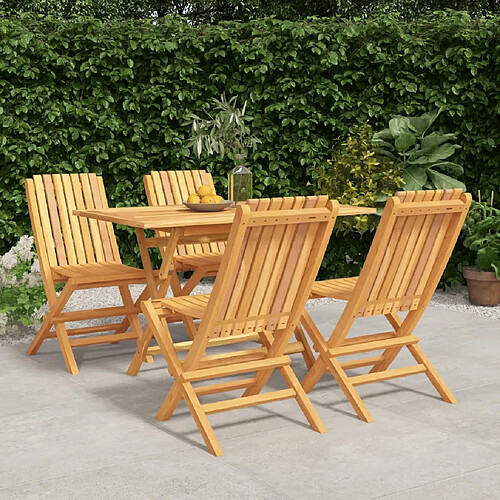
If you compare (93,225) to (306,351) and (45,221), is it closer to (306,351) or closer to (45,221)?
(45,221)

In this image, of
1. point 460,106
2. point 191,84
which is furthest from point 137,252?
point 460,106

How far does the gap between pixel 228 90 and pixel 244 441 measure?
457 centimetres

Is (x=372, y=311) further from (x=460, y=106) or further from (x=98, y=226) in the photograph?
(x=460, y=106)

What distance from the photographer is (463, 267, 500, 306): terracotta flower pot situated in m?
6.92

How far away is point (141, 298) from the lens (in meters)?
5.38

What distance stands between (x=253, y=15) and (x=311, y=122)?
7829 mm

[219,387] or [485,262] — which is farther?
[485,262]

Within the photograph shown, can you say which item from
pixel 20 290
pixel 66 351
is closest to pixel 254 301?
pixel 66 351

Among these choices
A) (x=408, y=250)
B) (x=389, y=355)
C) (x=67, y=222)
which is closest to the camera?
(x=408, y=250)

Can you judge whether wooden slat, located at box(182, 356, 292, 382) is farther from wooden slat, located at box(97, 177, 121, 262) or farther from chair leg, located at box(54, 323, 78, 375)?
Result: wooden slat, located at box(97, 177, 121, 262)

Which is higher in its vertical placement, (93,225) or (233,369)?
(233,369)

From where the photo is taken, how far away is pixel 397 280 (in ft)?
14.2

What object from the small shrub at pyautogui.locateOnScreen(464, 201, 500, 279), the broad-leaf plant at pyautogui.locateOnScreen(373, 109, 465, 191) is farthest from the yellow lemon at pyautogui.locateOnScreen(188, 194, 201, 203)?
the small shrub at pyautogui.locateOnScreen(464, 201, 500, 279)

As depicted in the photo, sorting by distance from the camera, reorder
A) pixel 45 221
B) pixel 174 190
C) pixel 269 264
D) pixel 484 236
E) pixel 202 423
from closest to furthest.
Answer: pixel 202 423, pixel 269 264, pixel 45 221, pixel 174 190, pixel 484 236
